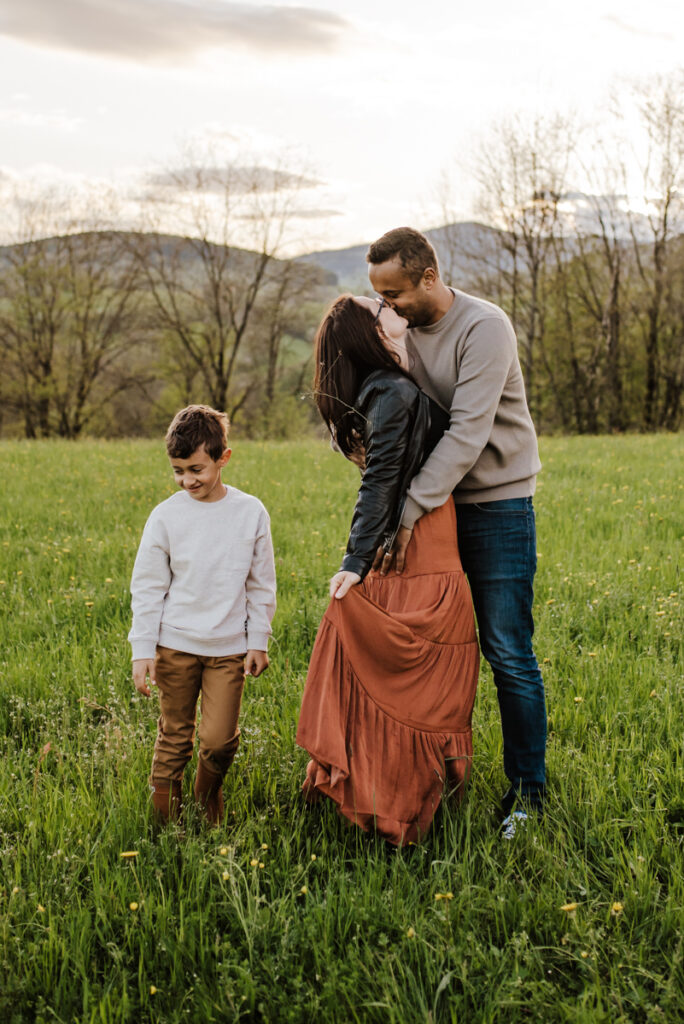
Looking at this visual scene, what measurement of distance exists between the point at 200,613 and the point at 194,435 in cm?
69

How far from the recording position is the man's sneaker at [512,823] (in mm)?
3018

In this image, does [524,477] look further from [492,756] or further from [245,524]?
[492,756]

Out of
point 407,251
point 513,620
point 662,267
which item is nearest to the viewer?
point 407,251

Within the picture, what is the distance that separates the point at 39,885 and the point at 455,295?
8.80ft

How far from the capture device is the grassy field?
2330 millimetres

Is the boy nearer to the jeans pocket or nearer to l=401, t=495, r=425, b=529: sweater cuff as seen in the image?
l=401, t=495, r=425, b=529: sweater cuff

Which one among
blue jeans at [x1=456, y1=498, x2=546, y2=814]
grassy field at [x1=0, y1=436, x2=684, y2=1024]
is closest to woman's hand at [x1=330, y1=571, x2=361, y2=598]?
blue jeans at [x1=456, y1=498, x2=546, y2=814]

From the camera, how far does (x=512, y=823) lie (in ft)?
10.0

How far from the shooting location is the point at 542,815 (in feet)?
10.4

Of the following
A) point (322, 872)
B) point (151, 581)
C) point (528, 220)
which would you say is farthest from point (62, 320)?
point (322, 872)

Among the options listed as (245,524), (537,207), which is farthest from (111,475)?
(537,207)

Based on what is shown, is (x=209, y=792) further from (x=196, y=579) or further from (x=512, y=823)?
(x=512, y=823)

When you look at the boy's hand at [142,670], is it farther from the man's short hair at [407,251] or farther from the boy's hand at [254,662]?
the man's short hair at [407,251]

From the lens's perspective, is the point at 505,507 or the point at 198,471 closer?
the point at 198,471
